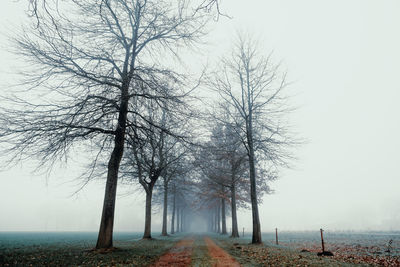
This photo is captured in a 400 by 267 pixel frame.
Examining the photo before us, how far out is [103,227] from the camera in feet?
29.5

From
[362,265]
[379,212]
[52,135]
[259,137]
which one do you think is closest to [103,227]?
[52,135]

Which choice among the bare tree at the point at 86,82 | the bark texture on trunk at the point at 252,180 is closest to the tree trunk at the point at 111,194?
the bare tree at the point at 86,82

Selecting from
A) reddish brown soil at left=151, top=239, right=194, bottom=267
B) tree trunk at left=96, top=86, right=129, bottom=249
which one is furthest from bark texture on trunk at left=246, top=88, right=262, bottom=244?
tree trunk at left=96, top=86, right=129, bottom=249

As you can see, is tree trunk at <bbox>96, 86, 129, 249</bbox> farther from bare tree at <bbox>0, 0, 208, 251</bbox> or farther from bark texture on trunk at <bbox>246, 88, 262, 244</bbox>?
bark texture on trunk at <bbox>246, 88, 262, 244</bbox>

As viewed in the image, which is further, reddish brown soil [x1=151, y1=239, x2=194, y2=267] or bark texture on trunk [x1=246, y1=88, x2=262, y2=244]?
bark texture on trunk [x1=246, y1=88, x2=262, y2=244]

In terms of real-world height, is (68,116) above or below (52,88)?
below

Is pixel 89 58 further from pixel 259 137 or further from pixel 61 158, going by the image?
pixel 259 137

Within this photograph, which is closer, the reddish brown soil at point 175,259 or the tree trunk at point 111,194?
the reddish brown soil at point 175,259

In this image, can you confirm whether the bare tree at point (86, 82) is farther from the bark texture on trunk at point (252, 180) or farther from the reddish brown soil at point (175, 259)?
the bark texture on trunk at point (252, 180)

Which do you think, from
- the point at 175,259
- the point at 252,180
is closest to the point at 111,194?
the point at 175,259

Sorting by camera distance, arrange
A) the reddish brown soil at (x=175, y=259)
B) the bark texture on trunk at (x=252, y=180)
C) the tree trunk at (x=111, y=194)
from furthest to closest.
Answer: the bark texture on trunk at (x=252, y=180) < the tree trunk at (x=111, y=194) < the reddish brown soil at (x=175, y=259)

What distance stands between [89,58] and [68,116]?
2.39m

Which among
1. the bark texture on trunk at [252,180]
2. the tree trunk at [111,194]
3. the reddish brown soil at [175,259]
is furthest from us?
the bark texture on trunk at [252,180]

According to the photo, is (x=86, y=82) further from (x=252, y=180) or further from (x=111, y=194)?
(x=252, y=180)
